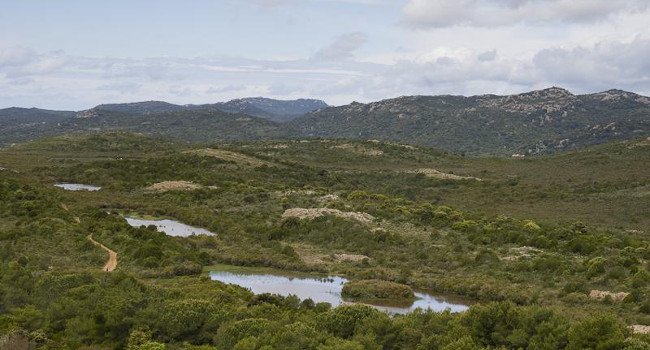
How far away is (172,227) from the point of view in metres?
49.4

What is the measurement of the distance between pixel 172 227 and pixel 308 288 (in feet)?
68.4

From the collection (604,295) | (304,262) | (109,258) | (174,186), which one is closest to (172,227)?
(109,258)

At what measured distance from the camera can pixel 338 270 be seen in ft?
119

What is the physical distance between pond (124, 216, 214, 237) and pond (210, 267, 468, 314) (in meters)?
11.8

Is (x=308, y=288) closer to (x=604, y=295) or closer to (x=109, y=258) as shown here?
(x=109, y=258)

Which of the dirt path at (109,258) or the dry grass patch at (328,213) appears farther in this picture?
the dry grass patch at (328,213)

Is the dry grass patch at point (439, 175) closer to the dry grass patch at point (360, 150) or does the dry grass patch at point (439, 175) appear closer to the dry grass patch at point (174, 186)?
the dry grass patch at point (360, 150)

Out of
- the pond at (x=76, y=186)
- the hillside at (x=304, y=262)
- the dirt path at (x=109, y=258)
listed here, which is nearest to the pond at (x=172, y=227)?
the hillside at (x=304, y=262)

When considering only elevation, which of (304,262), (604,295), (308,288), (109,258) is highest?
(109,258)

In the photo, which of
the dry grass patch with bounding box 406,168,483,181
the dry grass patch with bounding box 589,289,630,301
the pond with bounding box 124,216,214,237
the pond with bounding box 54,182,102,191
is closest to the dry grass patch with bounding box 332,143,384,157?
the dry grass patch with bounding box 406,168,483,181

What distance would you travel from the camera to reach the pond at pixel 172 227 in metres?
46.6

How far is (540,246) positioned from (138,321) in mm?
26932

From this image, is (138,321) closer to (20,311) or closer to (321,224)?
(20,311)

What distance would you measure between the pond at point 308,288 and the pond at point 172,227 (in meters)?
11.8
